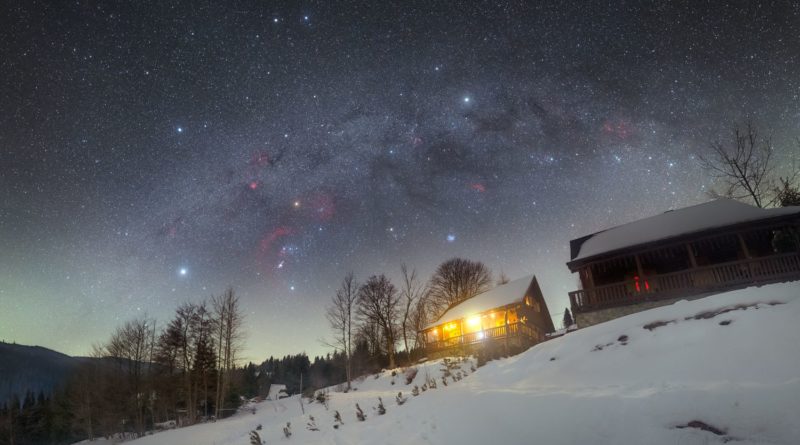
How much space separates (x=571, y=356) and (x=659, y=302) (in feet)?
38.3

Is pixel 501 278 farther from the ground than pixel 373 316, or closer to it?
farther from the ground

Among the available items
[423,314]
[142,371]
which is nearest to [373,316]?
[423,314]

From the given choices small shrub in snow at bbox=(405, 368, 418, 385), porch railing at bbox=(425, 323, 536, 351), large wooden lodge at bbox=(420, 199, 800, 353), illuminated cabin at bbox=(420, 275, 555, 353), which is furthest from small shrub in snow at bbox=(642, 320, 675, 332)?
small shrub in snow at bbox=(405, 368, 418, 385)

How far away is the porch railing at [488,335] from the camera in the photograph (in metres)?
25.8

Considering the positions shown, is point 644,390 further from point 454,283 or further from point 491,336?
point 454,283

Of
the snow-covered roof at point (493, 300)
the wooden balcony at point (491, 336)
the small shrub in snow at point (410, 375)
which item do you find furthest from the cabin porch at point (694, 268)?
the small shrub in snow at point (410, 375)

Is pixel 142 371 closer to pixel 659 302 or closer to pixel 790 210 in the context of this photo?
pixel 659 302

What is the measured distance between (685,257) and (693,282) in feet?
9.35

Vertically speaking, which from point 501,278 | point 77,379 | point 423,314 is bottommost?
point 77,379

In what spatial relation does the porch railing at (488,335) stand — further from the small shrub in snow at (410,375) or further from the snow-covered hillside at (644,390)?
the snow-covered hillside at (644,390)

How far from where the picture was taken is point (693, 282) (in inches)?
705

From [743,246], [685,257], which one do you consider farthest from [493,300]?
[743,246]

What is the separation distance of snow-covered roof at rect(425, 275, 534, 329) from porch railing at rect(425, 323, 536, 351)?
227 centimetres

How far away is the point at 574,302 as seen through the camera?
20.3m
